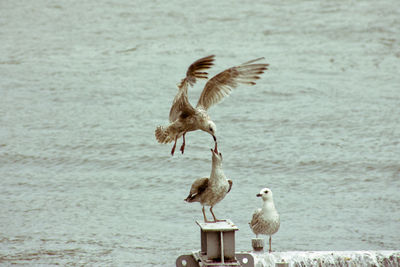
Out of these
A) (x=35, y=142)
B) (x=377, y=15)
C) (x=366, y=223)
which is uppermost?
(x=377, y=15)

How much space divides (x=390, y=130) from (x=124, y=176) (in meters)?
5.10

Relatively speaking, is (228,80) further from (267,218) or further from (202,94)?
(267,218)

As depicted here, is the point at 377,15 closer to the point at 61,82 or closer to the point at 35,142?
the point at 61,82

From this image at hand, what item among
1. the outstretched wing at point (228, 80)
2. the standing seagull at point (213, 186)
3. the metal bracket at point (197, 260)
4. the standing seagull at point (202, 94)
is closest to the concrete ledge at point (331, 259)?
the metal bracket at point (197, 260)

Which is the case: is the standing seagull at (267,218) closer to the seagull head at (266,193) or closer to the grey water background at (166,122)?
the seagull head at (266,193)

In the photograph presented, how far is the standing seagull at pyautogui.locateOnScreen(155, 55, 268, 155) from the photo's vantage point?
565 cm

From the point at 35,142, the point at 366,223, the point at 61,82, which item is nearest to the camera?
the point at 366,223

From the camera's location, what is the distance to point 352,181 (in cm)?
1214

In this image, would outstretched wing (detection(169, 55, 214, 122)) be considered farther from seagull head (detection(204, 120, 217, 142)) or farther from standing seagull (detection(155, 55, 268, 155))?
seagull head (detection(204, 120, 217, 142))

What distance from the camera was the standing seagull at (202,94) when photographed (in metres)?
5.65

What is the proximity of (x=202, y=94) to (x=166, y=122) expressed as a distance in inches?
367

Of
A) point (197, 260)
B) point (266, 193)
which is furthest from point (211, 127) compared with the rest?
point (266, 193)

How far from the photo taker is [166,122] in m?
15.1

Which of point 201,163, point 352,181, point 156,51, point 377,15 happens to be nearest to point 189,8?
point 156,51
